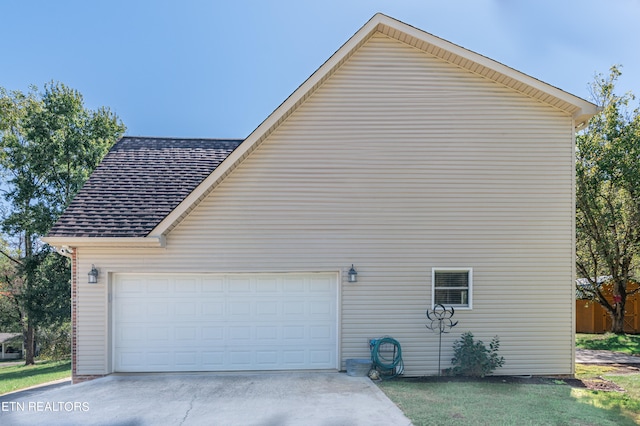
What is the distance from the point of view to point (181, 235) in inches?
339

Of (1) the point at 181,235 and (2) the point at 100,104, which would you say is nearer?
(1) the point at 181,235

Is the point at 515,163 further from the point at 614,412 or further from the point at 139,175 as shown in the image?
the point at 139,175

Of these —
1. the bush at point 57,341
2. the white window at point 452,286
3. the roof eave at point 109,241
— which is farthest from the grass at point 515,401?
the bush at point 57,341

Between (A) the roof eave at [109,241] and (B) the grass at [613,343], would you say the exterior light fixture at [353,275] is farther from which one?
(B) the grass at [613,343]

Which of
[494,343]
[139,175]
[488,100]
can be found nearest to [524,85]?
[488,100]

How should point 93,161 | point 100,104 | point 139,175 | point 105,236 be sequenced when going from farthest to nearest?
point 100,104, point 93,161, point 139,175, point 105,236

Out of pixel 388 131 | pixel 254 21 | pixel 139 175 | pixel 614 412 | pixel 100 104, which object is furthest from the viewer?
pixel 100 104

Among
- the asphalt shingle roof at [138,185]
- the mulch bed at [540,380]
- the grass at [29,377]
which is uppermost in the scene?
the asphalt shingle roof at [138,185]

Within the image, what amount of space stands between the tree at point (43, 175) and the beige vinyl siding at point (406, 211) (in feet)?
44.4

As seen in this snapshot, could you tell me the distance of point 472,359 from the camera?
8.40m

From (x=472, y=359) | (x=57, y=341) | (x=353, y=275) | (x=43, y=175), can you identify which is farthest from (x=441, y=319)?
(x=57, y=341)

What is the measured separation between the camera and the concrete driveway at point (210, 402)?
5.91m

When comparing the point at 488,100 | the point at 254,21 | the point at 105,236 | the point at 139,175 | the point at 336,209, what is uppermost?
the point at 254,21

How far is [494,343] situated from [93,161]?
19810 mm
